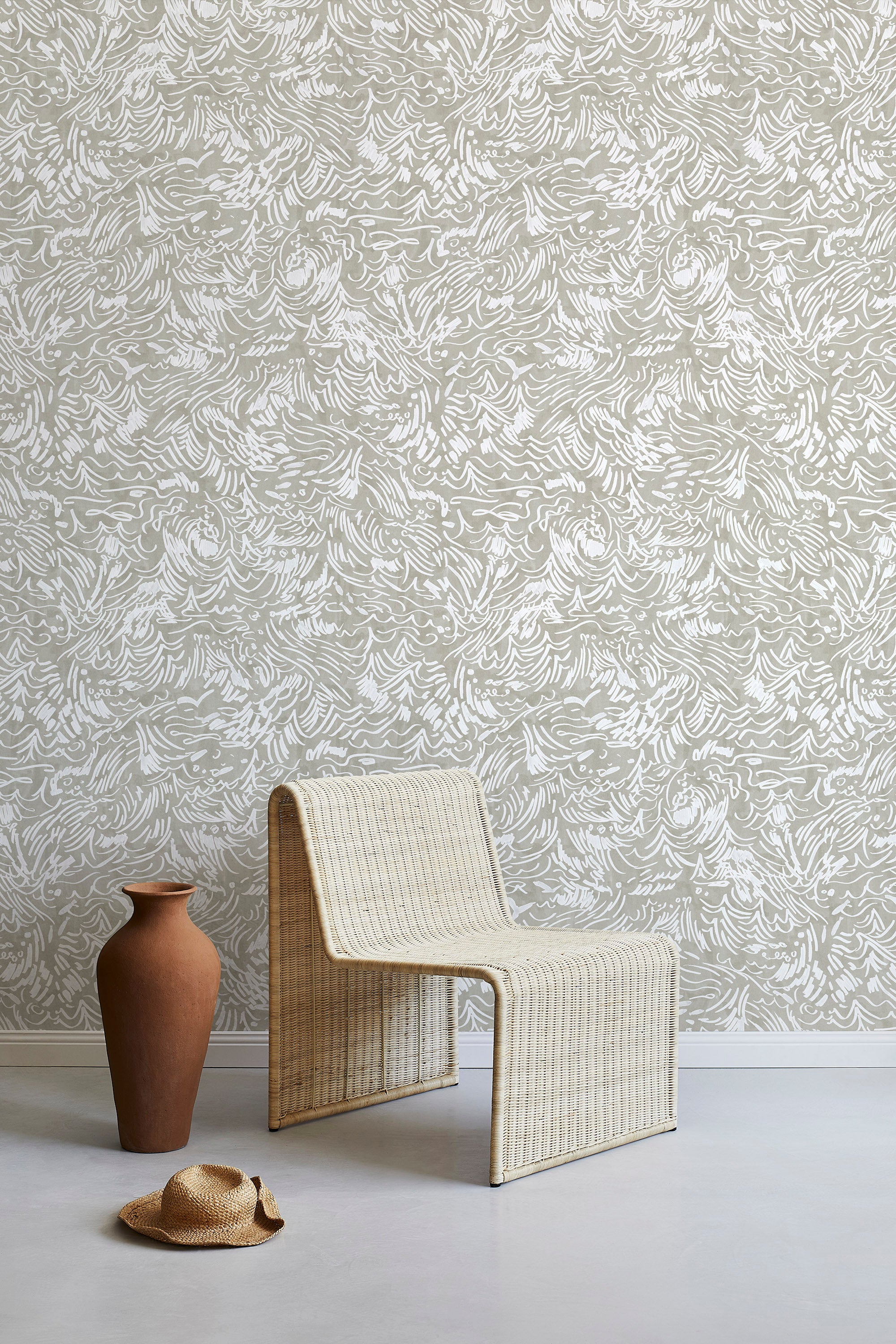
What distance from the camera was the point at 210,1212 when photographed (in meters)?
1.87

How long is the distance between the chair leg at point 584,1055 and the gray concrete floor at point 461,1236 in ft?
0.17

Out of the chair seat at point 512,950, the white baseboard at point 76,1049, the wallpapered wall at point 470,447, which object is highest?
the wallpapered wall at point 470,447

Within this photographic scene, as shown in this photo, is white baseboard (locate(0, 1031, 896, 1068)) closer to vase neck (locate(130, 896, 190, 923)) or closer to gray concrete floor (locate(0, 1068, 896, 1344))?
gray concrete floor (locate(0, 1068, 896, 1344))

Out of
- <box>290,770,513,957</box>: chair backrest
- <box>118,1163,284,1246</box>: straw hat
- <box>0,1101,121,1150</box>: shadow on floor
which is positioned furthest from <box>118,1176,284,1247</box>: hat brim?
<box>290,770,513,957</box>: chair backrest

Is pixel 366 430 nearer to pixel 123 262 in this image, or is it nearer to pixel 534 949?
pixel 123 262

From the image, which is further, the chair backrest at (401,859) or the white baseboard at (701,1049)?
the white baseboard at (701,1049)

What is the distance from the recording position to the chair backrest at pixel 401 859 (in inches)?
96.4

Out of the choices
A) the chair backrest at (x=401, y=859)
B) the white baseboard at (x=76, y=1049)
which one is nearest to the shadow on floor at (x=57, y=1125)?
the white baseboard at (x=76, y=1049)

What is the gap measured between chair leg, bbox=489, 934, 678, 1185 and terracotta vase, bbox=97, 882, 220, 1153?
599mm

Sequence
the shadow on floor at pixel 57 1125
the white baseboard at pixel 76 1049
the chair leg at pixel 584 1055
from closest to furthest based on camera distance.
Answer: the chair leg at pixel 584 1055 → the shadow on floor at pixel 57 1125 → the white baseboard at pixel 76 1049

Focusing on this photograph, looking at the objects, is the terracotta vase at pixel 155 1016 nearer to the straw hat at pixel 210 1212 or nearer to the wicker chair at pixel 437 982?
the wicker chair at pixel 437 982

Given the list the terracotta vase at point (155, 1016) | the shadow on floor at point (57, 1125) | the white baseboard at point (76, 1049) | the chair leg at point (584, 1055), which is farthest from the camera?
the white baseboard at point (76, 1049)

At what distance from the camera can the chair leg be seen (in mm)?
2125

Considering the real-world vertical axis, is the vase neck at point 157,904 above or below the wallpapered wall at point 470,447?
below
